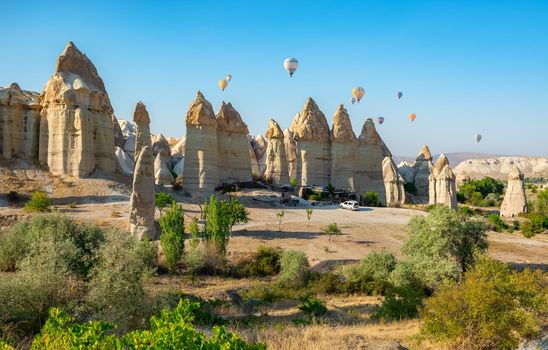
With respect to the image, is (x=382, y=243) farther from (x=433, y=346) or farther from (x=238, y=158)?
(x=238, y=158)

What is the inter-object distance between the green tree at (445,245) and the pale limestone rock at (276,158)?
2990 centimetres

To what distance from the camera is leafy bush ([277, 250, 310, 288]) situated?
19.5m

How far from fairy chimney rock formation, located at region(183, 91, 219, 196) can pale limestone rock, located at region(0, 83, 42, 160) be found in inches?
433

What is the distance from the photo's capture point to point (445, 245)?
17422 millimetres

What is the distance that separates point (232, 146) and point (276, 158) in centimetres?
561

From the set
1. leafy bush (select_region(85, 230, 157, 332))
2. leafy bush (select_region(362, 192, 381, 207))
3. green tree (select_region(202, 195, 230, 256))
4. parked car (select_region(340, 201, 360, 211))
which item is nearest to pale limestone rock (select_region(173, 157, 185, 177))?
leafy bush (select_region(362, 192, 381, 207))

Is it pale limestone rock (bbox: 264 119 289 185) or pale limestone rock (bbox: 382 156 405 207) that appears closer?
pale limestone rock (bbox: 382 156 405 207)

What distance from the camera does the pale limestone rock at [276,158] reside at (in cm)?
4803

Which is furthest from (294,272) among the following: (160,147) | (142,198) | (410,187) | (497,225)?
(160,147)

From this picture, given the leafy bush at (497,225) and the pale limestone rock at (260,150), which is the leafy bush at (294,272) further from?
the pale limestone rock at (260,150)

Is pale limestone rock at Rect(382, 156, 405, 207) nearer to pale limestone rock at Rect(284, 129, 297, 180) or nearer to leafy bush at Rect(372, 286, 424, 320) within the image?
pale limestone rock at Rect(284, 129, 297, 180)

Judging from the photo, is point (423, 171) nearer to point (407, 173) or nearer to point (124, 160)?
point (407, 173)

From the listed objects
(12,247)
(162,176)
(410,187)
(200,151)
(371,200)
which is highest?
(200,151)

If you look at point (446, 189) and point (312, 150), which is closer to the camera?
point (446, 189)
